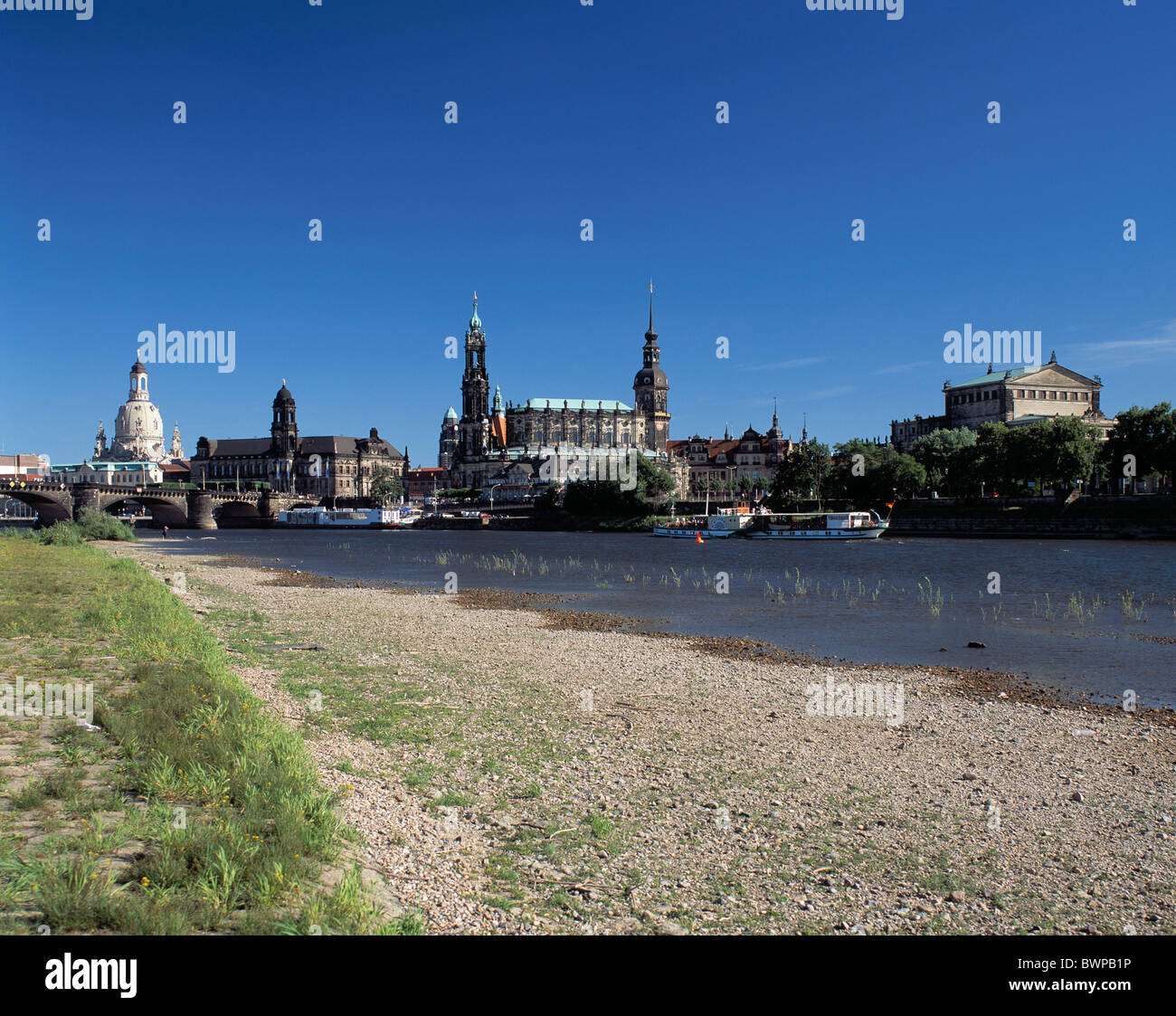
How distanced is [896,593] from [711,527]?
214 feet

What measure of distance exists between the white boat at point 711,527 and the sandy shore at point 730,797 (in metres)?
82.7

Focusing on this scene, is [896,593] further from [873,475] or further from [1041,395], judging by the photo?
[1041,395]

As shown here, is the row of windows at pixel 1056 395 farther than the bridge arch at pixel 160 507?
No

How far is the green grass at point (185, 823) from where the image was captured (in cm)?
588

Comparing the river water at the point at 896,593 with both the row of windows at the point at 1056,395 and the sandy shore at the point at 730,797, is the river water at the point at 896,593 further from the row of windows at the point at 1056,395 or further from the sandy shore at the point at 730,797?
the row of windows at the point at 1056,395

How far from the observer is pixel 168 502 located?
Answer: 157 metres

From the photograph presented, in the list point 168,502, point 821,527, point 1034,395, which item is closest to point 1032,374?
point 1034,395

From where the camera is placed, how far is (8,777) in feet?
27.7

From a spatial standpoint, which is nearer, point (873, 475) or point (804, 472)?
point (873, 475)

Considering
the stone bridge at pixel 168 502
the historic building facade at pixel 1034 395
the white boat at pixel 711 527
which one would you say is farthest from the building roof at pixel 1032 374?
the stone bridge at pixel 168 502

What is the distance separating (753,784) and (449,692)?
7.34 m

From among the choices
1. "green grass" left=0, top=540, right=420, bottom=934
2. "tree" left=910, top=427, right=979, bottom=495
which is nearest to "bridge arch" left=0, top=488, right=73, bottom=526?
"tree" left=910, top=427, right=979, bottom=495
